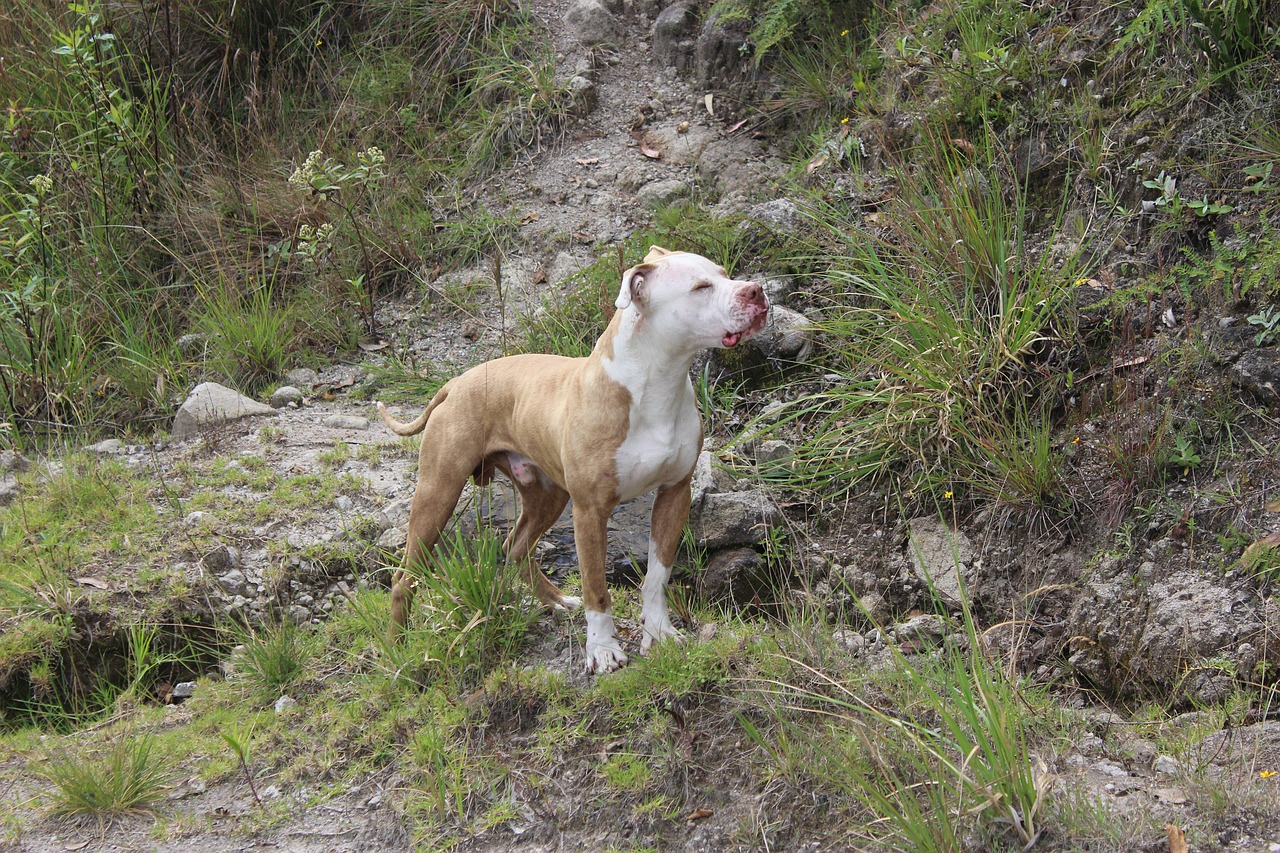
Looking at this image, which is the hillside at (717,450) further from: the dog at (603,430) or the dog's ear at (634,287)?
the dog's ear at (634,287)

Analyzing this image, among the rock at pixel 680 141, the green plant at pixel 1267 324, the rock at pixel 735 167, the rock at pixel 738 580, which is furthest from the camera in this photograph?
the rock at pixel 680 141

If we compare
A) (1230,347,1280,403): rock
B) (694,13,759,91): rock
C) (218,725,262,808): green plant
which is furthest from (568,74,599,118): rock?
(218,725,262,808): green plant

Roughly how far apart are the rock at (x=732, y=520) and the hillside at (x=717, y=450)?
0.02m

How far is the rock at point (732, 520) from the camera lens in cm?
491

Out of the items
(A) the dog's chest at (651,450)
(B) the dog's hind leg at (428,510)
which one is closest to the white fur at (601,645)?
(A) the dog's chest at (651,450)

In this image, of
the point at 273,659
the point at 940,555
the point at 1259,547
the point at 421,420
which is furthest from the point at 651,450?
the point at 1259,547

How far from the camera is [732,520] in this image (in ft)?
16.1

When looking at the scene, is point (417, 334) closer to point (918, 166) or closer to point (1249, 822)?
point (918, 166)

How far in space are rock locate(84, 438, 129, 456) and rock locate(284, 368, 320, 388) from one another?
106 centimetres

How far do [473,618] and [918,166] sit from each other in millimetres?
3254

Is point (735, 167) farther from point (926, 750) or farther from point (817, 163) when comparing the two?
point (926, 750)

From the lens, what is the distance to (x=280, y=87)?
8.60 metres

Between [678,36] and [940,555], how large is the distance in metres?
5.28

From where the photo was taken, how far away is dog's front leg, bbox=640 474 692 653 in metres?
3.99
